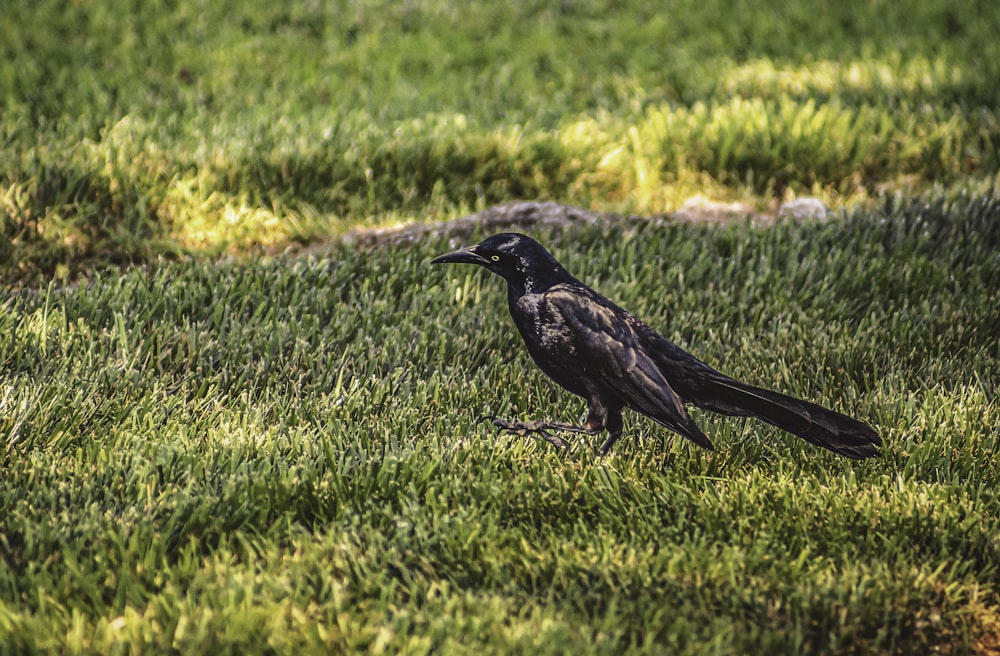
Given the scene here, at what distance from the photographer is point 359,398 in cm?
353

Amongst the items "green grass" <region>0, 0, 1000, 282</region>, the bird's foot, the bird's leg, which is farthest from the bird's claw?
"green grass" <region>0, 0, 1000, 282</region>

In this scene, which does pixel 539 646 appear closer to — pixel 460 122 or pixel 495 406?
pixel 495 406

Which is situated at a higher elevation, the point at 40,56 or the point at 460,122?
the point at 40,56

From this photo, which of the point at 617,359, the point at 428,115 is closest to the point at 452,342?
the point at 617,359

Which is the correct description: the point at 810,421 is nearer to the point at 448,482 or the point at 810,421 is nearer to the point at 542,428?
the point at 542,428

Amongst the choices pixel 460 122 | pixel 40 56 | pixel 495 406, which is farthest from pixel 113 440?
pixel 40 56

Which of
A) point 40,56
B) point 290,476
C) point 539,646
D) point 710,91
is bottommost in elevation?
point 539,646

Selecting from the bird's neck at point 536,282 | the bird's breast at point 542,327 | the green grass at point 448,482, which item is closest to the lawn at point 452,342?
the green grass at point 448,482

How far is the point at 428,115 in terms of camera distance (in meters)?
6.35

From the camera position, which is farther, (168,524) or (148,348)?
(148,348)

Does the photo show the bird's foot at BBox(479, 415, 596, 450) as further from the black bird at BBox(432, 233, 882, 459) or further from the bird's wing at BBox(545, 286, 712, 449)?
the bird's wing at BBox(545, 286, 712, 449)

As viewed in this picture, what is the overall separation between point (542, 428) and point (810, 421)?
0.82 m

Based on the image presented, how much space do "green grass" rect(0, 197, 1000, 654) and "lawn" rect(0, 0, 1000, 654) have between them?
0.04 feet

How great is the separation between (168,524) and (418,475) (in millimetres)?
748
